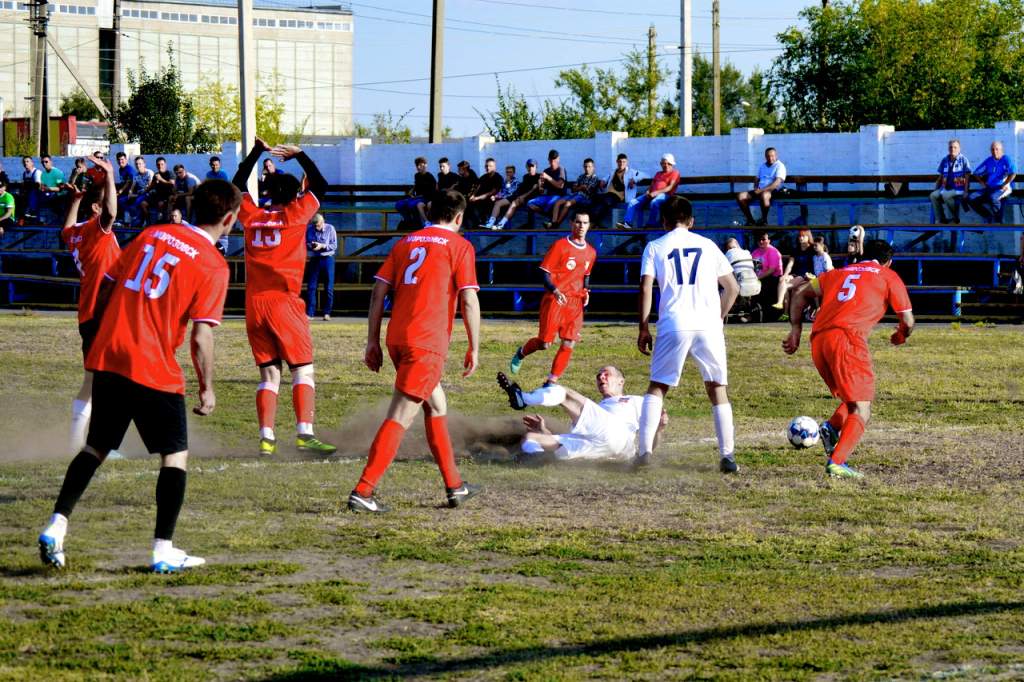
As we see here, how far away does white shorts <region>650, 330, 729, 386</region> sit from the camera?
10438 millimetres

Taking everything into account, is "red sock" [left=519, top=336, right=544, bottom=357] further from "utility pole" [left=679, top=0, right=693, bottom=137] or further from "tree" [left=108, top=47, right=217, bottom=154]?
"tree" [left=108, top=47, right=217, bottom=154]

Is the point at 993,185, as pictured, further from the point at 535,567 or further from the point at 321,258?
the point at 535,567

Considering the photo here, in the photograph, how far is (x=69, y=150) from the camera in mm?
65875

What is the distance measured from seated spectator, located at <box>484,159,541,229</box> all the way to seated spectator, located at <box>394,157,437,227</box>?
1.33 metres

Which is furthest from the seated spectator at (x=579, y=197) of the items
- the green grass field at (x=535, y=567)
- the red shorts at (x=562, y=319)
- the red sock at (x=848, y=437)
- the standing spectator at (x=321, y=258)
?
the red sock at (x=848, y=437)

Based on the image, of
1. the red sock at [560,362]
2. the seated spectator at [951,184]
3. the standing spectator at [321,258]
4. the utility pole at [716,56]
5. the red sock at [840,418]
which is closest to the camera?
the red sock at [840,418]

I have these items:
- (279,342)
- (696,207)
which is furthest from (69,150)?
(279,342)

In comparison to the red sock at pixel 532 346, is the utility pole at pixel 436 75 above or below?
above

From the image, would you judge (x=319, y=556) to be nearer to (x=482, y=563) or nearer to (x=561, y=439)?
(x=482, y=563)

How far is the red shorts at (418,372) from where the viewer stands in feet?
28.3

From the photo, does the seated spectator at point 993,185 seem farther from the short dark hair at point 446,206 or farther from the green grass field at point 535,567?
the short dark hair at point 446,206

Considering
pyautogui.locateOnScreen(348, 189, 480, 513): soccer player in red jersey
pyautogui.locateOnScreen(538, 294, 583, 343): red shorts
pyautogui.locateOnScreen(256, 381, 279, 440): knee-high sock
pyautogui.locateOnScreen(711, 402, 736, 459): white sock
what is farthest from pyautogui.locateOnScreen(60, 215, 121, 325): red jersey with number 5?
pyautogui.locateOnScreen(538, 294, 583, 343): red shorts

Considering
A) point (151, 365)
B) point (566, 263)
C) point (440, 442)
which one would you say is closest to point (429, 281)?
point (440, 442)

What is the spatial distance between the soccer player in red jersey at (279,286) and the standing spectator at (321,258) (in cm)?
1436
